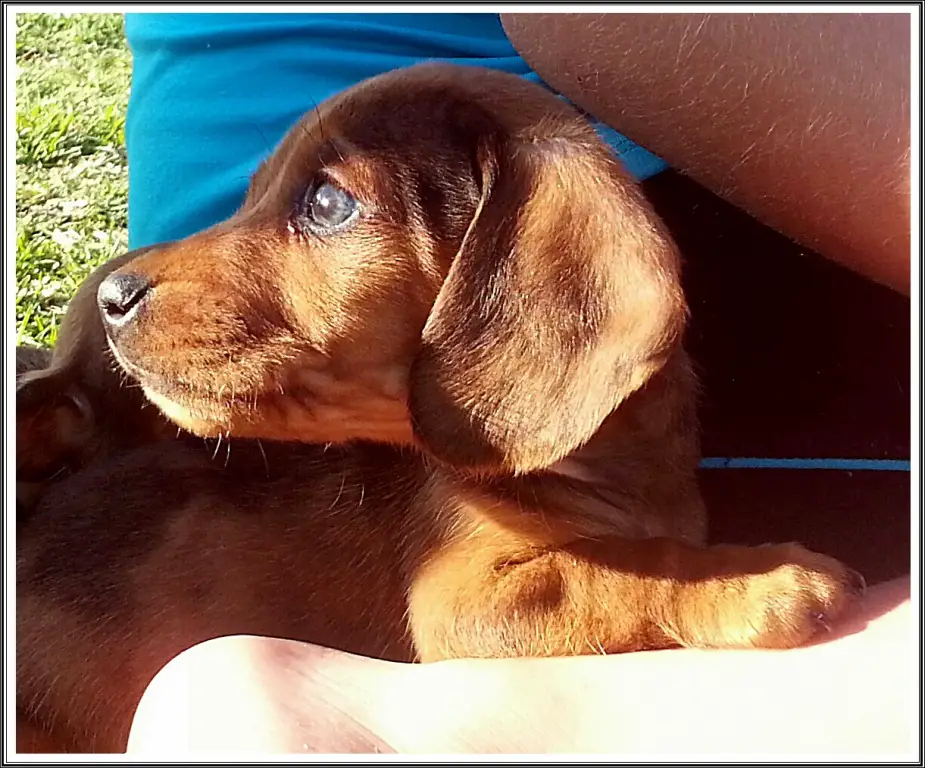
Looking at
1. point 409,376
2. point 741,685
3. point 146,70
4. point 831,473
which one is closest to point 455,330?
point 409,376

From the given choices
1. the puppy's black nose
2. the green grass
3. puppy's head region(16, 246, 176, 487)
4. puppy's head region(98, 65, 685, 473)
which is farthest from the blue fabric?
the puppy's black nose

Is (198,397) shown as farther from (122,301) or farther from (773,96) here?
(773,96)

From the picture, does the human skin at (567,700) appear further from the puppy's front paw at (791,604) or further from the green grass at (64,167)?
the green grass at (64,167)

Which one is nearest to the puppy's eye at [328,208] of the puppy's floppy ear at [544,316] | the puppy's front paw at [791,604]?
the puppy's floppy ear at [544,316]

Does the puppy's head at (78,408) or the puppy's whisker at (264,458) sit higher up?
the puppy's head at (78,408)

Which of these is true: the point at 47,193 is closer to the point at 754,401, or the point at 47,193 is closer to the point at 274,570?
the point at 274,570

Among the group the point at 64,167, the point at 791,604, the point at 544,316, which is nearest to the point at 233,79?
the point at 64,167

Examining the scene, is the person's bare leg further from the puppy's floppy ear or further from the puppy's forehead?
the puppy's floppy ear
